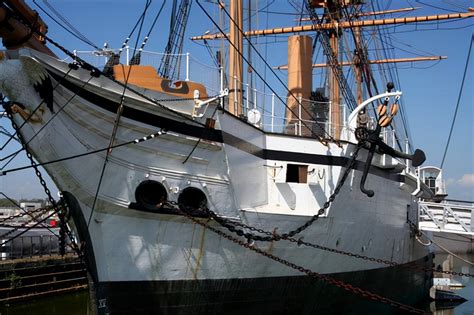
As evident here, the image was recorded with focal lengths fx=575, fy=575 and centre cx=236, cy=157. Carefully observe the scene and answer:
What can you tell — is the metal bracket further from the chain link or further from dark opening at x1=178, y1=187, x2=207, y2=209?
the chain link

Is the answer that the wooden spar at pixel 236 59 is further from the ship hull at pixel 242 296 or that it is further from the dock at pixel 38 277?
the dock at pixel 38 277

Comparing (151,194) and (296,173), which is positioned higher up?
Result: (296,173)

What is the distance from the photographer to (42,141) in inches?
357

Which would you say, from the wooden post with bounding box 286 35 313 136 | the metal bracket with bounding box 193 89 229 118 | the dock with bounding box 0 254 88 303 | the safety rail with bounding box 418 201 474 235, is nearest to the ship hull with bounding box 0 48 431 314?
the metal bracket with bounding box 193 89 229 118

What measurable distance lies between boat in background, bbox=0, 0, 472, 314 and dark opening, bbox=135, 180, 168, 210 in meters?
0.02

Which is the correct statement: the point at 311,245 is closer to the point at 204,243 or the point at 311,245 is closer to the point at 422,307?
the point at 204,243

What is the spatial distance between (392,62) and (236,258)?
2495 cm

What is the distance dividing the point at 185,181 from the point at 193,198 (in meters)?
0.36

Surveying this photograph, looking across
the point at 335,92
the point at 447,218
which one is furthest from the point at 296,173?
the point at 335,92

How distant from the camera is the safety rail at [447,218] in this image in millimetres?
16969

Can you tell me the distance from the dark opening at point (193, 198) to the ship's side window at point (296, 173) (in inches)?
96.9

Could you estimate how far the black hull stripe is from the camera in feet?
29.3

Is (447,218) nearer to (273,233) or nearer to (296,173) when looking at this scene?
(296,173)

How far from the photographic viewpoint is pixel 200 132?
9.98 metres
